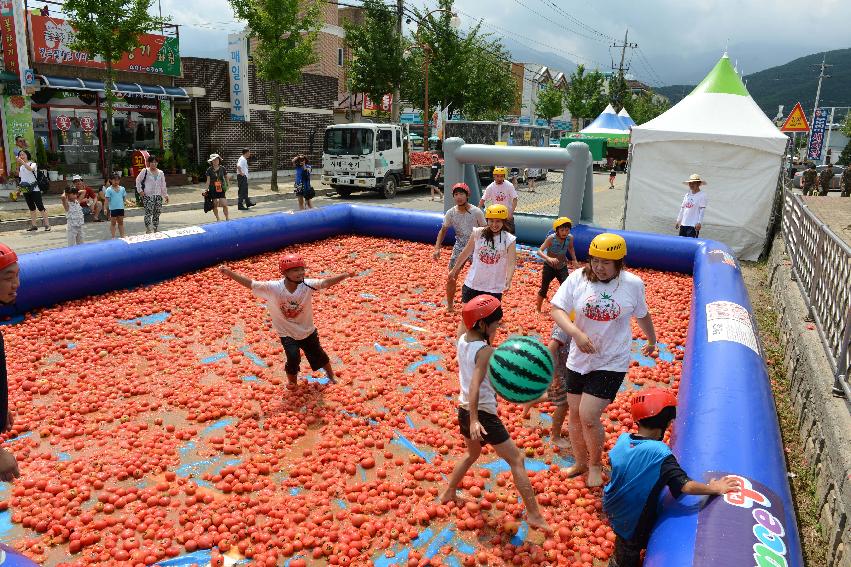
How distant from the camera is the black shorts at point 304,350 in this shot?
6.60 m

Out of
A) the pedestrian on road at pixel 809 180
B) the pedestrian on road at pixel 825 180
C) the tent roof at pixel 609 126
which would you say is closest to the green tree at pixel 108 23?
the pedestrian on road at pixel 809 180

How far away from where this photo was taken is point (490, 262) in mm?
7445

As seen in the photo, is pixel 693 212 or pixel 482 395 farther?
pixel 693 212

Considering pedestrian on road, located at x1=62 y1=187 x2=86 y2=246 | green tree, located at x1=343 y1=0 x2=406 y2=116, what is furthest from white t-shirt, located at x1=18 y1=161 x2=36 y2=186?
green tree, located at x1=343 y1=0 x2=406 y2=116

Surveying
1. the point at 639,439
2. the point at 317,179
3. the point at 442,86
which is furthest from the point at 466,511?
the point at 442,86

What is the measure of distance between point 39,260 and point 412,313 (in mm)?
5852

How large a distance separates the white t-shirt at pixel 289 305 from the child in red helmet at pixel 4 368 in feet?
9.07

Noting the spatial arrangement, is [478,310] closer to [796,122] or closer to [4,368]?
[4,368]

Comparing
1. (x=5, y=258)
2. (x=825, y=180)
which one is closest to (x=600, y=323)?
(x=5, y=258)

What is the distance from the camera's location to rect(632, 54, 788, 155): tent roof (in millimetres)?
14773

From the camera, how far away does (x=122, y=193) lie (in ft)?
45.9

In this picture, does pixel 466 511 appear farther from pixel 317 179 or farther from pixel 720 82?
pixel 317 179

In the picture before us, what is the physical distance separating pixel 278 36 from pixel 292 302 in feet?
75.4

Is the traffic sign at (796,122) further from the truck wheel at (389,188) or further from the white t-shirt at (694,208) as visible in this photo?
the truck wheel at (389,188)
